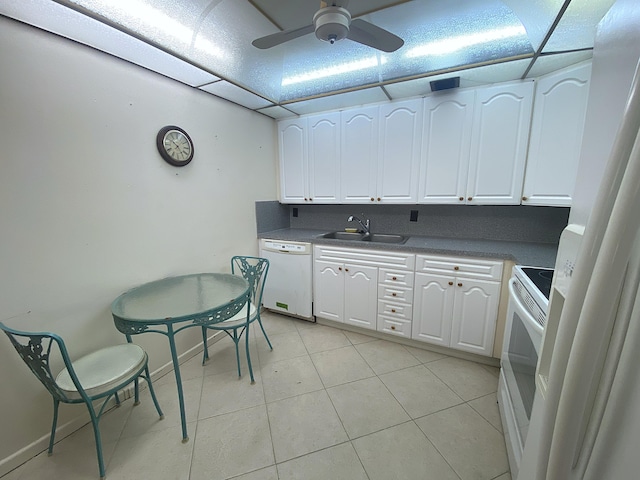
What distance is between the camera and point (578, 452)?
1.53 feet

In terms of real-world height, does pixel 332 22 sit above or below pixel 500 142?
above

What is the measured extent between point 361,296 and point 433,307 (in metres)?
0.60

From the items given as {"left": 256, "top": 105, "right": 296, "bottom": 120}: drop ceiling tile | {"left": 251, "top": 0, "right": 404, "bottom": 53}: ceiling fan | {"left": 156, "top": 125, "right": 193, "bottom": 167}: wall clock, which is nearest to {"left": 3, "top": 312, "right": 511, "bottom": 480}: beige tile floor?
{"left": 156, "top": 125, "right": 193, "bottom": 167}: wall clock

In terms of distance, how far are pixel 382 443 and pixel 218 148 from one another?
2427 mm

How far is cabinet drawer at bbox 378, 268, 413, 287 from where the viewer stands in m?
2.10

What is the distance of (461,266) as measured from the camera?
6.23 ft

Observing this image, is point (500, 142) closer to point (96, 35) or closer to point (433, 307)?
point (433, 307)

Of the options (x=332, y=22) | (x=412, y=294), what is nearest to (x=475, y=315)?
(x=412, y=294)

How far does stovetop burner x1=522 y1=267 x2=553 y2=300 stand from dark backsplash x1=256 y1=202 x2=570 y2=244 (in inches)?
33.1

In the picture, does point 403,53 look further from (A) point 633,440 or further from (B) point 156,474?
(B) point 156,474

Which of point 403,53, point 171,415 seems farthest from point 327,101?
point 171,415

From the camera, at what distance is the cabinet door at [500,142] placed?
1.84 m

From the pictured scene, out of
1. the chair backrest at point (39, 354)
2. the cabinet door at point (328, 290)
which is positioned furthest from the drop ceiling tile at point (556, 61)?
Result: the chair backrest at point (39, 354)

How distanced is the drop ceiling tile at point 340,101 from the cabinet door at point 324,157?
100 mm
